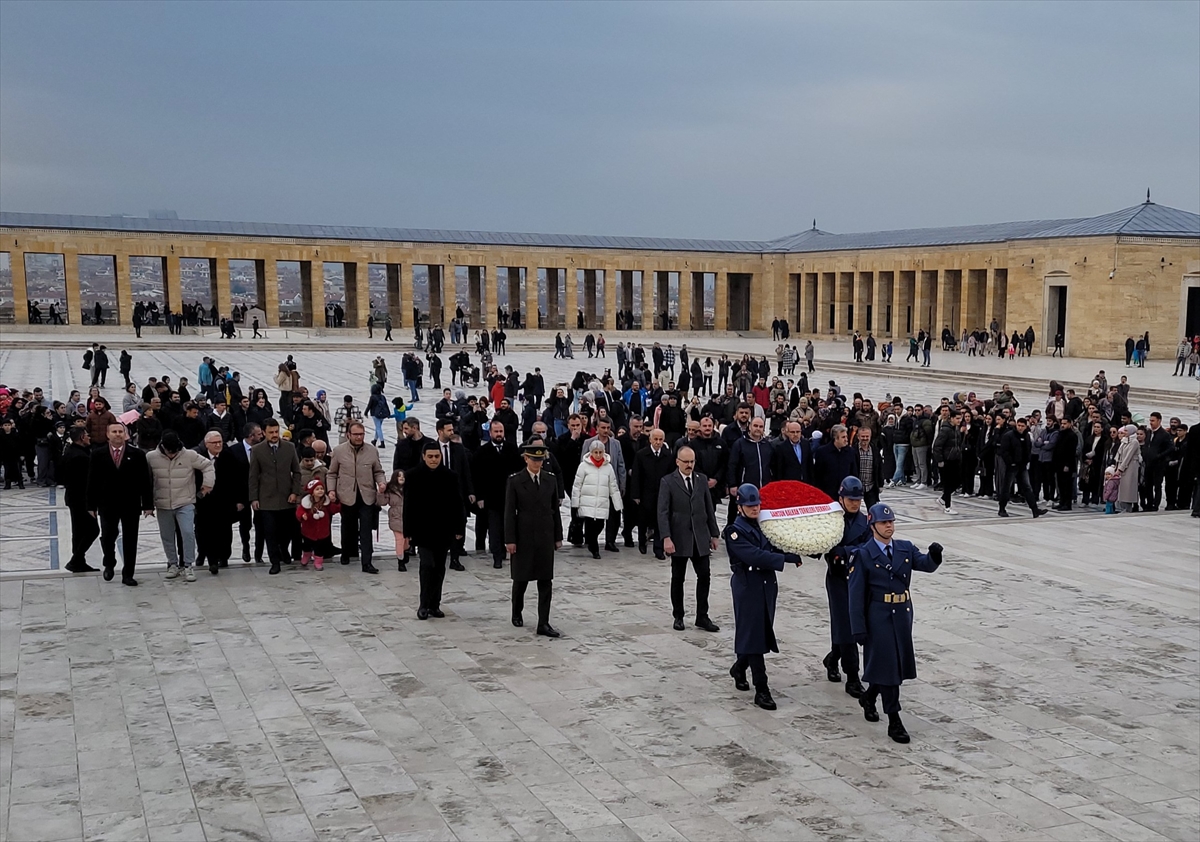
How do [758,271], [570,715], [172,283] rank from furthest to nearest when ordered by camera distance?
[758,271], [172,283], [570,715]

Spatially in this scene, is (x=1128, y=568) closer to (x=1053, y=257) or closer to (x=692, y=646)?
(x=692, y=646)

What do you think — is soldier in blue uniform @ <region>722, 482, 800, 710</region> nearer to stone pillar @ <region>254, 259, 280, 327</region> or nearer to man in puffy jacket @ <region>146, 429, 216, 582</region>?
man in puffy jacket @ <region>146, 429, 216, 582</region>

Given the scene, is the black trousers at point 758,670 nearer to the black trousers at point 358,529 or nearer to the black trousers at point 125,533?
the black trousers at point 358,529

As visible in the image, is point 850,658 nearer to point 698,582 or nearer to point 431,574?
point 698,582

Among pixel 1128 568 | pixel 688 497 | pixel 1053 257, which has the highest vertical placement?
pixel 1053 257

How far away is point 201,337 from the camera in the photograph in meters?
43.5

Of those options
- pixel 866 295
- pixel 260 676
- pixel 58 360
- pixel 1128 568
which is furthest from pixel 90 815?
pixel 866 295

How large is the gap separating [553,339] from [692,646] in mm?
40285

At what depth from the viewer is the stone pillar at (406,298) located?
2016 inches

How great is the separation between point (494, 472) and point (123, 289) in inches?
1650

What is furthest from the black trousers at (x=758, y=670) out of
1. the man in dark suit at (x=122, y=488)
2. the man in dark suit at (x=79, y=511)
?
the man in dark suit at (x=79, y=511)

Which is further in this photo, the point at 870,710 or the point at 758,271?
the point at 758,271

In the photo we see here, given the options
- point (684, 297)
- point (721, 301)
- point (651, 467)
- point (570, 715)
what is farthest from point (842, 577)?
point (684, 297)

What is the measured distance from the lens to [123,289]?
4709 cm
